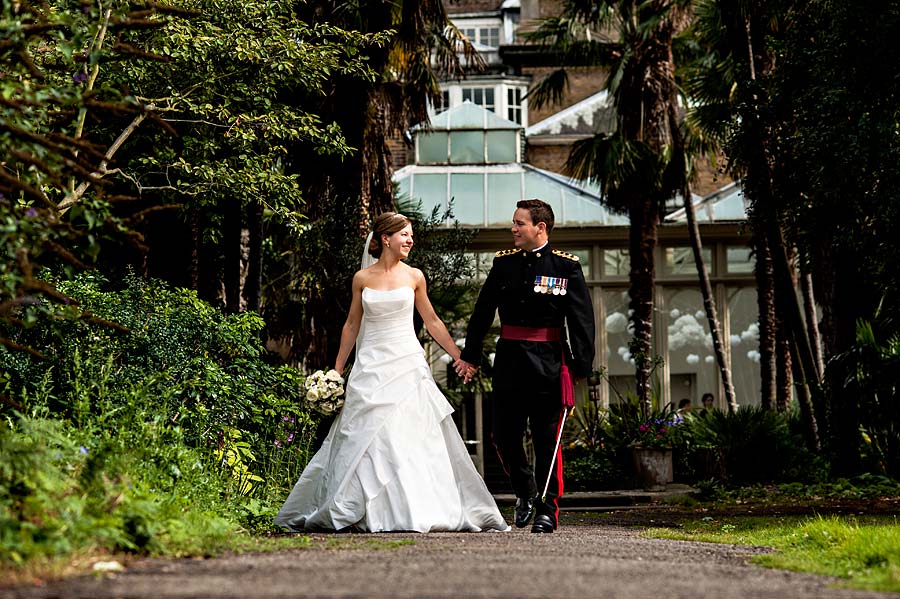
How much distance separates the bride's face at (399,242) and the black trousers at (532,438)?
1240 millimetres

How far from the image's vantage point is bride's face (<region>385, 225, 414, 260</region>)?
27.4 feet

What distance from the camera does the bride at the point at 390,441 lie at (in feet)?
25.3

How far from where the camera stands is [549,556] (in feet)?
19.0

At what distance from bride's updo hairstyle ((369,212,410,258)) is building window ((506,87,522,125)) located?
83.6ft

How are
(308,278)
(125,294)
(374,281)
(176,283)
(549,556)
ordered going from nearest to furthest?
1. (549,556)
2. (374,281)
3. (125,294)
4. (176,283)
5. (308,278)

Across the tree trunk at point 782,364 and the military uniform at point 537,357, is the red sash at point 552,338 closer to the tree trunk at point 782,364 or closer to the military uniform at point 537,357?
the military uniform at point 537,357

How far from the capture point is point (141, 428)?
22.0ft

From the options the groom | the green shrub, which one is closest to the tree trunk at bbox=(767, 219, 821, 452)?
the green shrub

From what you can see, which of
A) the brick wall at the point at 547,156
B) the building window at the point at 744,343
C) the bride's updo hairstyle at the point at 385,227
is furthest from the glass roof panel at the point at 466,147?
the bride's updo hairstyle at the point at 385,227

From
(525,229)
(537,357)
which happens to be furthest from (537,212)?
(537,357)

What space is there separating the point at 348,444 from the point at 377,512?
1.75 ft

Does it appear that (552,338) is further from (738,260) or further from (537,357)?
(738,260)

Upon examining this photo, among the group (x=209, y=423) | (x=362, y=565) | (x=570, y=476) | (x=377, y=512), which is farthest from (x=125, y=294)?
(x=570, y=476)

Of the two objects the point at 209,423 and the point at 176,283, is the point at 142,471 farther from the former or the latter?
the point at 176,283
